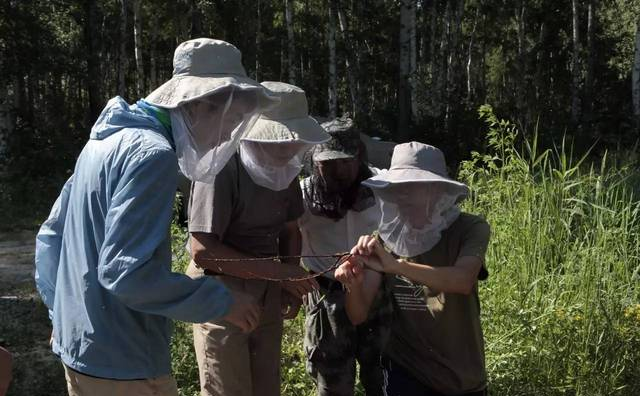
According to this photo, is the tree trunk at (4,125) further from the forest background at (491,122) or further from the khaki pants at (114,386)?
the khaki pants at (114,386)

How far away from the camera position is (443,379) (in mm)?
2980

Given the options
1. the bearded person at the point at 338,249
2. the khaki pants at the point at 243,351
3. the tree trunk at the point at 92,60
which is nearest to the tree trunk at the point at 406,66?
the tree trunk at the point at 92,60

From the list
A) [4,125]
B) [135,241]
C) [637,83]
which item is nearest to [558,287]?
[135,241]

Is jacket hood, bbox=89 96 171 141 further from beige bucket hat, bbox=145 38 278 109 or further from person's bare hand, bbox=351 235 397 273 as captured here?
person's bare hand, bbox=351 235 397 273

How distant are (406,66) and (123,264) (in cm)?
1921

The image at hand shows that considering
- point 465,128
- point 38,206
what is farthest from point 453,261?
point 465,128

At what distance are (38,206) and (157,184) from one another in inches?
547

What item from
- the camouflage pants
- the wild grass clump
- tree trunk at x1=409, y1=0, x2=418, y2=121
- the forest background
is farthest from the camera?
tree trunk at x1=409, y1=0, x2=418, y2=121

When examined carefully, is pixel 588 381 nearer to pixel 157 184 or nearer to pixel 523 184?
pixel 523 184

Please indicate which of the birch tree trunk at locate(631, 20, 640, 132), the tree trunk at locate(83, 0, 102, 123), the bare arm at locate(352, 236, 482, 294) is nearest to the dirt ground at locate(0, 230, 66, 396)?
the bare arm at locate(352, 236, 482, 294)

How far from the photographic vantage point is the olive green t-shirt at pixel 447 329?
9.82 ft

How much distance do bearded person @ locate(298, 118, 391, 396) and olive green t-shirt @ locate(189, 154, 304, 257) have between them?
0.88 feet

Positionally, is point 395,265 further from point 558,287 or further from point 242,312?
point 558,287

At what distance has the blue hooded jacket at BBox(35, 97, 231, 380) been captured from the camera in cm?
216
